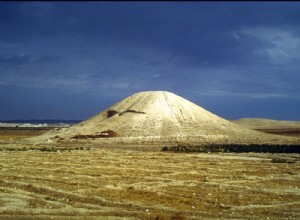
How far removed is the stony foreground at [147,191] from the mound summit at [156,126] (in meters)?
35.3

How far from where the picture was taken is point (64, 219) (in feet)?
48.9

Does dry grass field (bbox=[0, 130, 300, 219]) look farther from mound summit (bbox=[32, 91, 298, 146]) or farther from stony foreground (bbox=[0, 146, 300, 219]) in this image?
mound summit (bbox=[32, 91, 298, 146])

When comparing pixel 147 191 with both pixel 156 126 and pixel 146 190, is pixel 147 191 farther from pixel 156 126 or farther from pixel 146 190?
pixel 156 126

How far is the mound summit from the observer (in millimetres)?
70125

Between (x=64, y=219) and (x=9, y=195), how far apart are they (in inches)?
215

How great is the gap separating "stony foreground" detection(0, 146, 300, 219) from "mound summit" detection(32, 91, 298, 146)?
35280mm

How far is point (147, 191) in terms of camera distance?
21062 mm

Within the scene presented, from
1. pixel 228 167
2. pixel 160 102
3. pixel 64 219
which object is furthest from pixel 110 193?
pixel 160 102

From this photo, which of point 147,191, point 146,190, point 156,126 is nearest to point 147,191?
point 147,191

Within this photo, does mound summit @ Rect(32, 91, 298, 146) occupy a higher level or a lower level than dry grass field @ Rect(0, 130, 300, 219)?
higher

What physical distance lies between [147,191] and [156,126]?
56.5 meters

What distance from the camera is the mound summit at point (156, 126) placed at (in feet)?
230

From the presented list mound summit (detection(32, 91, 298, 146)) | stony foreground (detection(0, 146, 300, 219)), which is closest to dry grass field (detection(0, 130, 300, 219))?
stony foreground (detection(0, 146, 300, 219))

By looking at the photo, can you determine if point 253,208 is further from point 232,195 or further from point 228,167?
point 228,167
